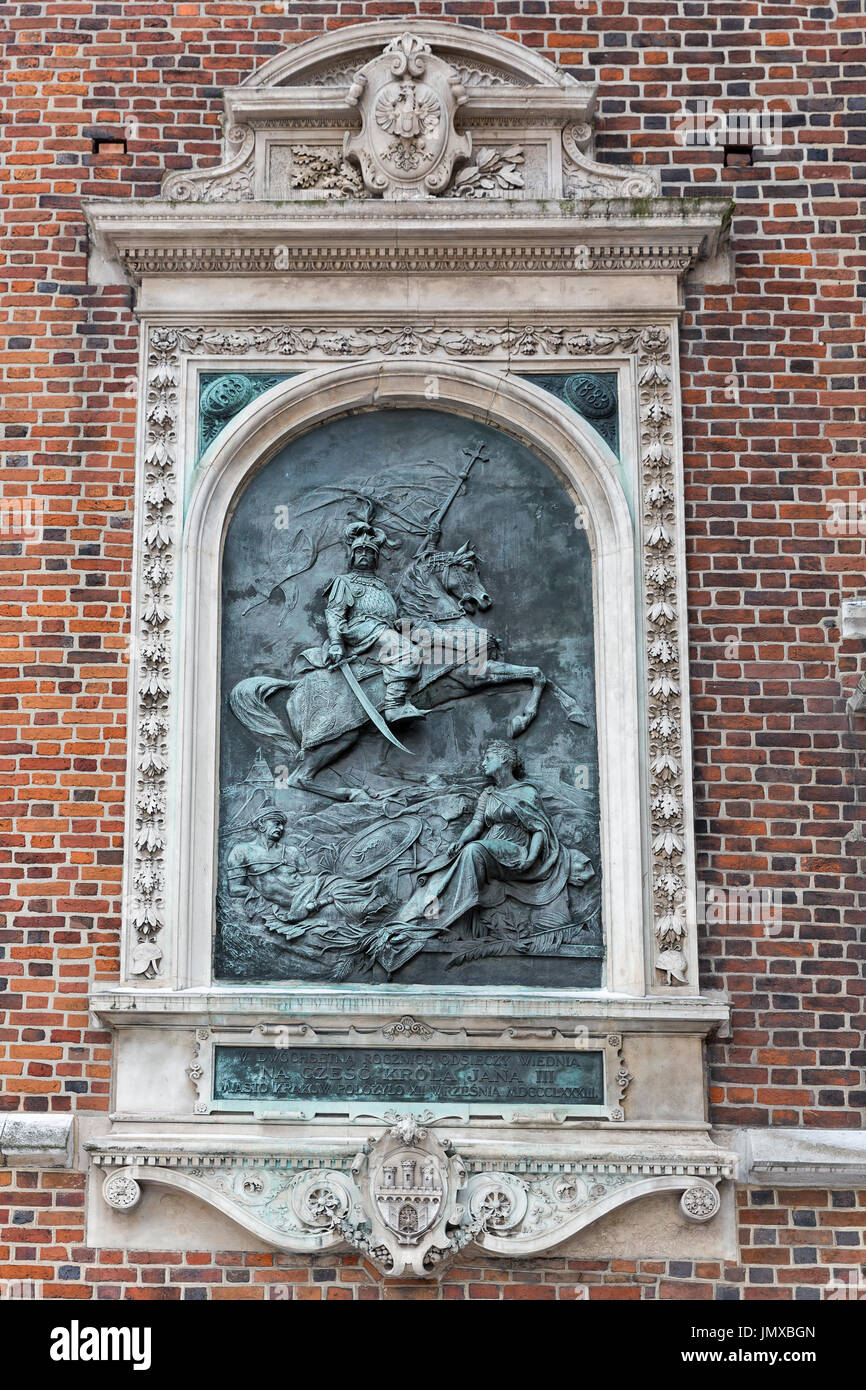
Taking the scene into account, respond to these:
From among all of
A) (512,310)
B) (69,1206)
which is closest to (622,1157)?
(69,1206)

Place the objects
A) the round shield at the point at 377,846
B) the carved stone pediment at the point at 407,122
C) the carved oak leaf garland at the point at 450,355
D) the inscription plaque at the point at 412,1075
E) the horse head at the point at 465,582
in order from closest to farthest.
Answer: the inscription plaque at the point at 412,1075
the carved oak leaf garland at the point at 450,355
the round shield at the point at 377,846
the horse head at the point at 465,582
the carved stone pediment at the point at 407,122

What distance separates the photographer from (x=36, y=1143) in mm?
8234

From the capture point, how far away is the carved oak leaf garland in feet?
28.4

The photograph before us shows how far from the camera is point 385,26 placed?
31.9 feet

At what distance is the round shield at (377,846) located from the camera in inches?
346

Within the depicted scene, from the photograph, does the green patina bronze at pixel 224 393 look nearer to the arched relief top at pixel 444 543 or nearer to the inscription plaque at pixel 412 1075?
the arched relief top at pixel 444 543

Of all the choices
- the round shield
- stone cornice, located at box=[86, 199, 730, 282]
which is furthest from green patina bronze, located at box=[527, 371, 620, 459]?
the round shield

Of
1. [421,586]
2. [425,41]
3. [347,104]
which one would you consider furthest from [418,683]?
[425,41]

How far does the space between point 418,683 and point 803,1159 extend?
2.84 meters

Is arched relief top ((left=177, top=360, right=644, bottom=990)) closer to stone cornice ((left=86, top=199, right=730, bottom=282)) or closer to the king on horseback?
the king on horseback

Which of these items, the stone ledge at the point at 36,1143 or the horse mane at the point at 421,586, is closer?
the stone ledge at the point at 36,1143

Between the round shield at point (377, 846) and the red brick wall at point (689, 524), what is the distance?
3.60 ft

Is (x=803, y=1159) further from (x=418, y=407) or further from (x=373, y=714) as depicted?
(x=418, y=407)

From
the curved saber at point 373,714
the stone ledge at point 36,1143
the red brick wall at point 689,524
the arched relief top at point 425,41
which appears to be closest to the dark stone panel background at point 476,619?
the curved saber at point 373,714
